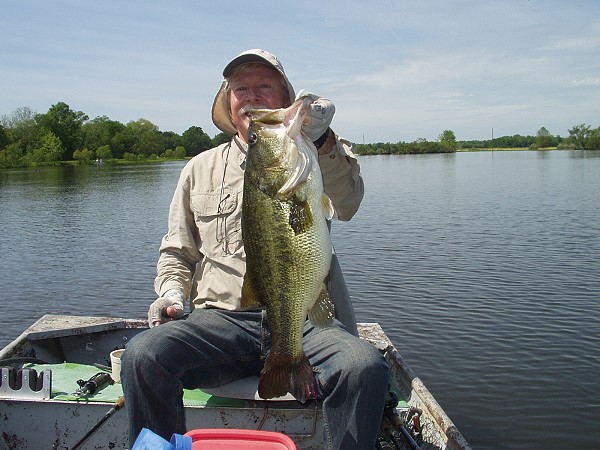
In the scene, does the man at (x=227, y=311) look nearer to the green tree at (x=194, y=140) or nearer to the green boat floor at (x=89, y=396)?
the green boat floor at (x=89, y=396)

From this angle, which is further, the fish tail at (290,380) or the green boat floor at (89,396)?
the green boat floor at (89,396)

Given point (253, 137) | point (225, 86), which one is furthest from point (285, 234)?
point (225, 86)

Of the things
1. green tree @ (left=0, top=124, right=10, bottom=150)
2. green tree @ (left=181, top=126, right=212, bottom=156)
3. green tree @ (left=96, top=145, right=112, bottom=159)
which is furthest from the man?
green tree @ (left=181, top=126, right=212, bottom=156)

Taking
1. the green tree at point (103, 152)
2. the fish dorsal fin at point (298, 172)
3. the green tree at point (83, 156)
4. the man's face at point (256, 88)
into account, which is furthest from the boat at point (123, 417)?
the green tree at point (103, 152)

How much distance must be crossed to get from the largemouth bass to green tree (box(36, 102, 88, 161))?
335 feet

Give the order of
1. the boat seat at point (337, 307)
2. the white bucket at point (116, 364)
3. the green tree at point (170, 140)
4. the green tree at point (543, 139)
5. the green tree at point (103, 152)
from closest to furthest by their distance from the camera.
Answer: the boat seat at point (337, 307), the white bucket at point (116, 364), the green tree at point (103, 152), the green tree at point (170, 140), the green tree at point (543, 139)

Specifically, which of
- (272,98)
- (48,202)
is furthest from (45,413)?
(48,202)

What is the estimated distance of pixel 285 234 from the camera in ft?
9.34

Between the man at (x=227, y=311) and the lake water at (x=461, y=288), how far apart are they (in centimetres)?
456

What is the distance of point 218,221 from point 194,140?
117973 mm

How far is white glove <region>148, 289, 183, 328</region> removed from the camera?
344 centimetres

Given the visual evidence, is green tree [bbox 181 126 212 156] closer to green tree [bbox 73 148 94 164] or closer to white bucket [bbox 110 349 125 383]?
green tree [bbox 73 148 94 164]

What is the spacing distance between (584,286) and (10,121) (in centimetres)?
10542

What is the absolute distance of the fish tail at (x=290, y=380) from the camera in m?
2.89
